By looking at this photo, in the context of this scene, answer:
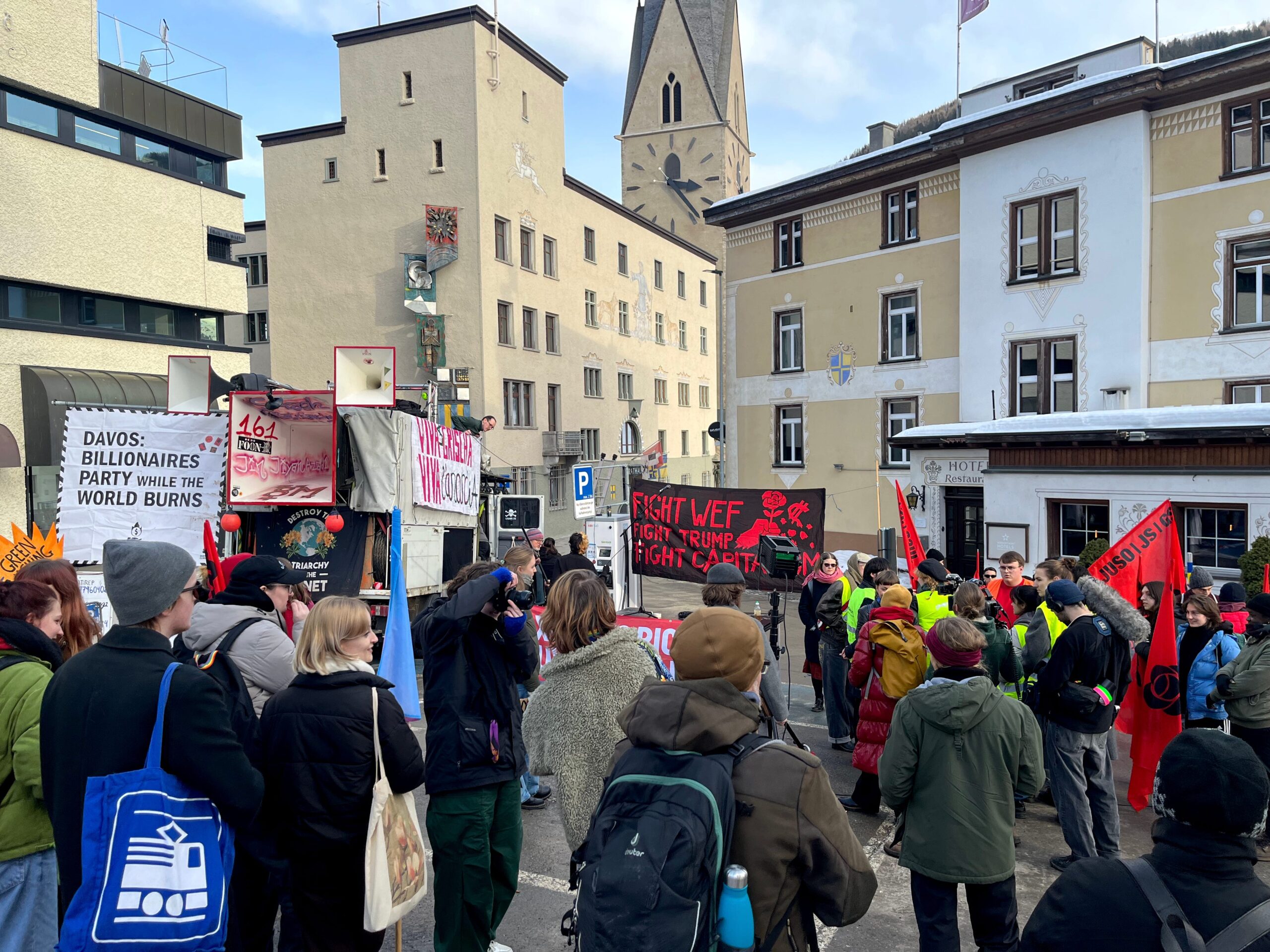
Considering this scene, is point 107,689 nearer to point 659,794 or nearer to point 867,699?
point 659,794

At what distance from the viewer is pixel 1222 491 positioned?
43.2 feet

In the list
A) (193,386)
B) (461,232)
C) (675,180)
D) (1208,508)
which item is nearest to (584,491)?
(193,386)

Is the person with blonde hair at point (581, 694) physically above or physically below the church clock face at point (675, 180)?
below

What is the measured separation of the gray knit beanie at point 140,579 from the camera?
8.92 ft

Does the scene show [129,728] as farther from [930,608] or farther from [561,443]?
[561,443]

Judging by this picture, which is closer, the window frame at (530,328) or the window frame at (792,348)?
the window frame at (792,348)

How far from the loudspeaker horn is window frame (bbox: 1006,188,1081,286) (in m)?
17.8

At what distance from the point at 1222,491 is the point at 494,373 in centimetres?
2343

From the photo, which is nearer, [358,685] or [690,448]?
[358,685]

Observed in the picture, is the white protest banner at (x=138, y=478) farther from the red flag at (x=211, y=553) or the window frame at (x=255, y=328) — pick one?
the window frame at (x=255, y=328)

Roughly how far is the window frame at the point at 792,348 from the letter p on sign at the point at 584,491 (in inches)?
461

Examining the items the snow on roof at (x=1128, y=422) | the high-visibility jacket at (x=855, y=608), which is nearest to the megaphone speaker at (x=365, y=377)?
the high-visibility jacket at (x=855, y=608)

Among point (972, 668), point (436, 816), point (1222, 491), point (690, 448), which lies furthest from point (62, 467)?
point (690, 448)

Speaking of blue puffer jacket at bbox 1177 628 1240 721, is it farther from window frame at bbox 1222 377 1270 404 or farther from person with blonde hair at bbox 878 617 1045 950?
window frame at bbox 1222 377 1270 404
